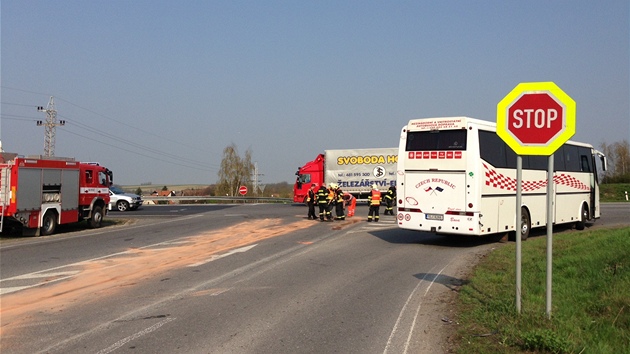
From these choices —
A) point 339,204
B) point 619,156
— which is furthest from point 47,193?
point 619,156

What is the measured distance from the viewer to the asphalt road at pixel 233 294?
684 cm

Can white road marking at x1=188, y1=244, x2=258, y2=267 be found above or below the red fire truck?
below

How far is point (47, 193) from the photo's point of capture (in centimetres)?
2248

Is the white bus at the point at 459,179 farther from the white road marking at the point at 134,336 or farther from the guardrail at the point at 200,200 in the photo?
the guardrail at the point at 200,200

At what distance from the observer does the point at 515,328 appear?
6.75m

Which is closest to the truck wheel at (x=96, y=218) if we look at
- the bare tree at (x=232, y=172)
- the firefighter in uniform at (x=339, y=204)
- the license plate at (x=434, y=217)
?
the firefighter in uniform at (x=339, y=204)

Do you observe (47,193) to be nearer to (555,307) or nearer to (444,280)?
(444,280)

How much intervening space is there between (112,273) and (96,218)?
15176mm

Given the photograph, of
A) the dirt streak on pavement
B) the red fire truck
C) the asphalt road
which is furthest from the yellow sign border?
the red fire truck

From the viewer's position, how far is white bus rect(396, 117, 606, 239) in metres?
15.8

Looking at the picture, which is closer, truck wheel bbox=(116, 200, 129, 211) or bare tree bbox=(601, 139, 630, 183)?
truck wheel bbox=(116, 200, 129, 211)

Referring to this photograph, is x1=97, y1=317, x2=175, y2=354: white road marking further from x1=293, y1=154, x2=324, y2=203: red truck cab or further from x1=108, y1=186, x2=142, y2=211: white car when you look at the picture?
x1=293, y1=154, x2=324, y2=203: red truck cab

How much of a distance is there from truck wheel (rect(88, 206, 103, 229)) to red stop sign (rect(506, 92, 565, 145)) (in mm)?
22454

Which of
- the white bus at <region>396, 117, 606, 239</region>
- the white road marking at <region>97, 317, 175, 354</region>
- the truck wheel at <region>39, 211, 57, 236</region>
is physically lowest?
the white road marking at <region>97, 317, 175, 354</region>
